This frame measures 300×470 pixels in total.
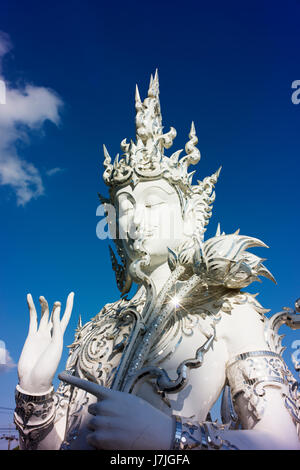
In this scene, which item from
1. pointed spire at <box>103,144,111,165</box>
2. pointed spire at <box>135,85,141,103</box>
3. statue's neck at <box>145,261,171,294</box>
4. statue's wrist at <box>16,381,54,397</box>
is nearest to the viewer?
statue's wrist at <box>16,381,54,397</box>

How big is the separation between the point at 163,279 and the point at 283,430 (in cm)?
156

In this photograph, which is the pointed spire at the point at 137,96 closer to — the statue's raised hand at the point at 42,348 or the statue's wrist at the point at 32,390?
the statue's raised hand at the point at 42,348

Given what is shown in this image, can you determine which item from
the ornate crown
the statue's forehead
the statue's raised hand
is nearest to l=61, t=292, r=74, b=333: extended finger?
the statue's raised hand

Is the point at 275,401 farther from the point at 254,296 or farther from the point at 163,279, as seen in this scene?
the point at 163,279

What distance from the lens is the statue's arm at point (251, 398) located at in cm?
166

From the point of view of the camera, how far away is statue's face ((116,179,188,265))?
3141mm

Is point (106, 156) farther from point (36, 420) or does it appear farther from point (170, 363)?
point (36, 420)

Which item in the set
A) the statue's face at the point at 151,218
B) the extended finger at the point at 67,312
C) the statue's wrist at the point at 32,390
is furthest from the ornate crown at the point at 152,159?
the statue's wrist at the point at 32,390

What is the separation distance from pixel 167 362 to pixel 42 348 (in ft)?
2.87

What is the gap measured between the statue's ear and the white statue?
0.32 ft

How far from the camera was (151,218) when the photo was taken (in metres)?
3.22

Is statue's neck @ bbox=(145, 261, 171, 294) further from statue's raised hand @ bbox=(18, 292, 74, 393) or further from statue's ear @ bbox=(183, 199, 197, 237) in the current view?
statue's raised hand @ bbox=(18, 292, 74, 393)

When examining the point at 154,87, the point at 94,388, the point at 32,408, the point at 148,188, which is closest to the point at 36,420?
the point at 32,408
